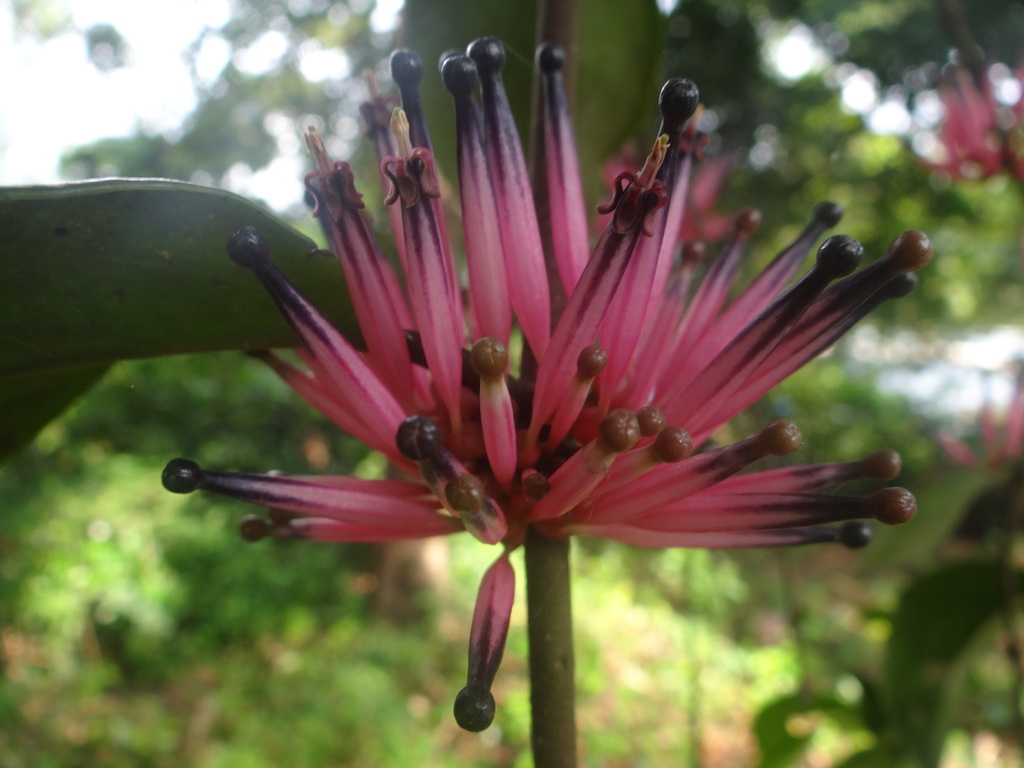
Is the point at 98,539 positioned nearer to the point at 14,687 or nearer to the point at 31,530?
the point at 31,530

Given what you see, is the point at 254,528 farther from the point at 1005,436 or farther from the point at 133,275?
the point at 1005,436

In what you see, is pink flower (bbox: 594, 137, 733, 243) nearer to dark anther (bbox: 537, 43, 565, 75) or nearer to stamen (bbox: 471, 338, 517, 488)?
dark anther (bbox: 537, 43, 565, 75)

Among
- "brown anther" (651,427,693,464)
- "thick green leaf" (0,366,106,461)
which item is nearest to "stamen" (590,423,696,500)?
"brown anther" (651,427,693,464)

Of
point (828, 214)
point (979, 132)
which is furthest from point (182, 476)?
point (979, 132)

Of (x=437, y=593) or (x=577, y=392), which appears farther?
(x=437, y=593)

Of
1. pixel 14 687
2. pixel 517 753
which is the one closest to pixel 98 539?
pixel 14 687
